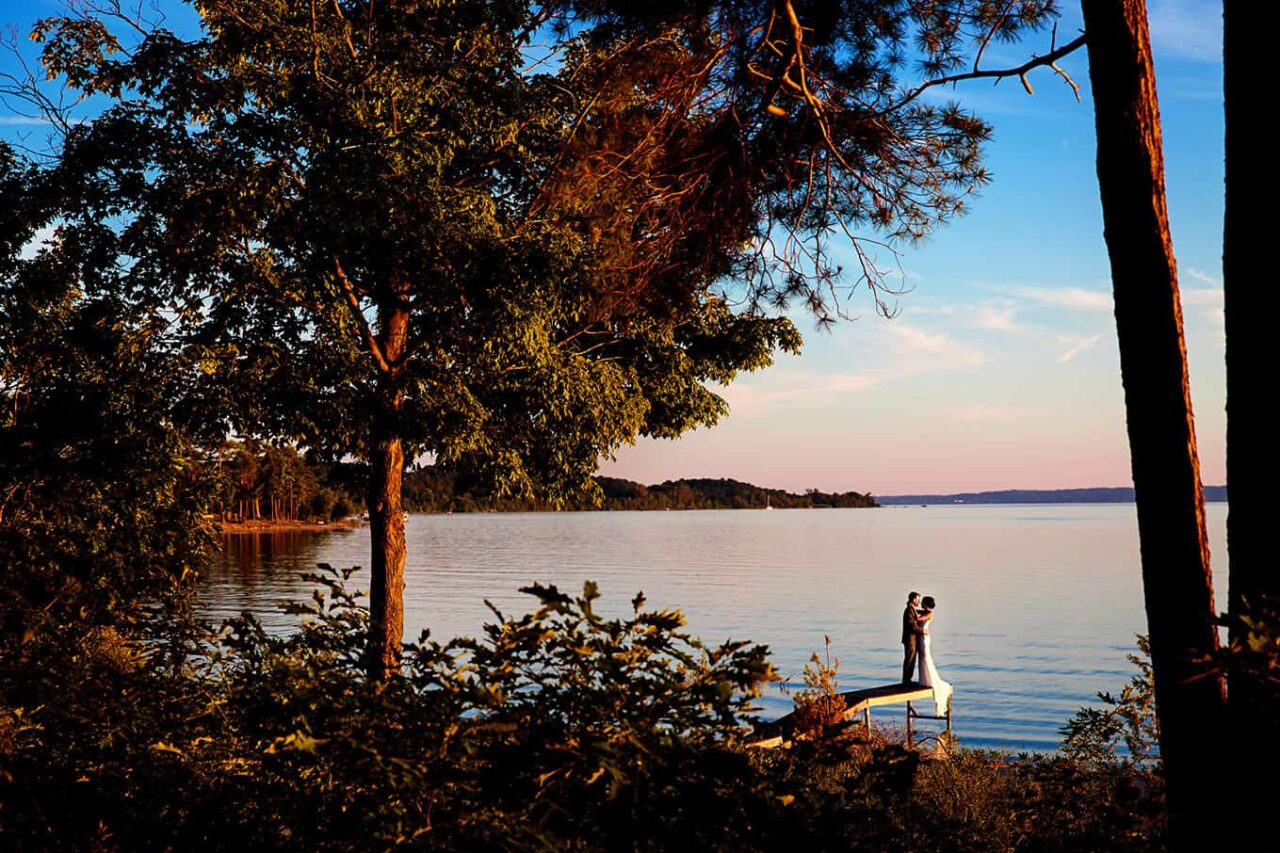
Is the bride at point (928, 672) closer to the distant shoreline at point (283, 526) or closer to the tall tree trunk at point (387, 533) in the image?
the tall tree trunk at point (387, 533)

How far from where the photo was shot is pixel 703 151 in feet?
29.6

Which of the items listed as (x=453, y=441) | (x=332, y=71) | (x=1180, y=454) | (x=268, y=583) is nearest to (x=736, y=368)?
(x=453, y=441)

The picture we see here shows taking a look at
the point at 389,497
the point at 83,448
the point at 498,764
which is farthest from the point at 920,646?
the point at 498,764

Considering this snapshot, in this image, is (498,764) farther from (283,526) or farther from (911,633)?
(283,526)

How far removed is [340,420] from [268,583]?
48.0 meters

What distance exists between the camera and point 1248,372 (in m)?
4.41

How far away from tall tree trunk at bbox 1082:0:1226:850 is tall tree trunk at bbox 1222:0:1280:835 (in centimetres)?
20

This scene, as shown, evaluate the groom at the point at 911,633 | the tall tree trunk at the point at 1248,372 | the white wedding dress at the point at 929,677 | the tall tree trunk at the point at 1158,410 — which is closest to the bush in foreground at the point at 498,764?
the tall tree trunk at the point at 1158,410

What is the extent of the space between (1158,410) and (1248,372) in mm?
486

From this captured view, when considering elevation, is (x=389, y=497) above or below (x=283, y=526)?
above

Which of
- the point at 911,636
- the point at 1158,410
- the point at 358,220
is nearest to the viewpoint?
the point at 1158,410

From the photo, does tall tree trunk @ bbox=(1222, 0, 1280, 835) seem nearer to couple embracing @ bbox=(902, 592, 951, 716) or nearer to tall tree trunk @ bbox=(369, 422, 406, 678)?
tall tree trunk @ bbox=(369, 422, 406, 678)

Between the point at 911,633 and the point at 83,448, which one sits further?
the point at 911,633

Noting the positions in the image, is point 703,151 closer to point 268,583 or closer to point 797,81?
point 797,81
